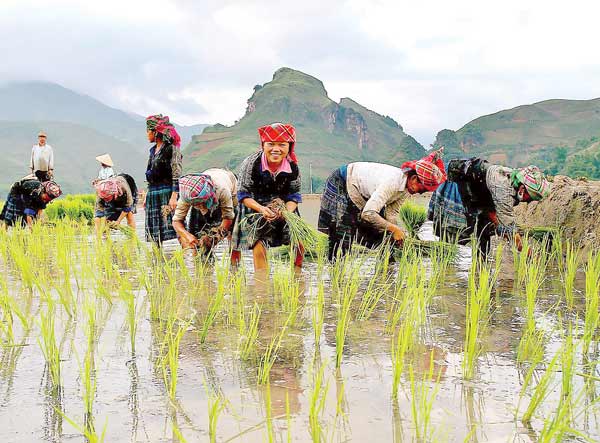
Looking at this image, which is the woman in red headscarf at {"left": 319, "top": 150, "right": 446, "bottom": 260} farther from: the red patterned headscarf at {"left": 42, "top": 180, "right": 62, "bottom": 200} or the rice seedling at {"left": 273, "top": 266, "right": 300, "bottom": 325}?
the red patterned headscarf at {"left": 42, "top": 180, "right": 62, "bottom": 200}

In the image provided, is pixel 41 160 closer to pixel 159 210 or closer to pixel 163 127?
pixel 159 210

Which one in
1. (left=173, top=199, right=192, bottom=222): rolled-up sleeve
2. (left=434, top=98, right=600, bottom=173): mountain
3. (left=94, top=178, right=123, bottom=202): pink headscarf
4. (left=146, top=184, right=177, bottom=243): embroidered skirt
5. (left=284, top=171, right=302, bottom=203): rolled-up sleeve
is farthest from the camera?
(left=434, top=98, right=600, bottom=173): mountain

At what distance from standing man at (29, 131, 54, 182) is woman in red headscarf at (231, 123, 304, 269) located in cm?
605

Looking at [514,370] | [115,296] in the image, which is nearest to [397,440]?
[514,370]

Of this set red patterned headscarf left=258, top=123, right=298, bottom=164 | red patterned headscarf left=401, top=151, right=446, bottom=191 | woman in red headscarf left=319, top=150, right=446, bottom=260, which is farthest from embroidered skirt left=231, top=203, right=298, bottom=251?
red patterned headscarf left=401, top=151, right=446, bottom=191

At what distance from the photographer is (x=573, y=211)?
6129mm

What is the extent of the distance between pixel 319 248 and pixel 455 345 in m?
1.76

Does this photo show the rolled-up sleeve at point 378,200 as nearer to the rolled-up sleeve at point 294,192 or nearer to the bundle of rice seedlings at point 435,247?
the bundle of rice seedlings at point 435,247

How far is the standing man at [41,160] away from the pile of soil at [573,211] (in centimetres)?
690

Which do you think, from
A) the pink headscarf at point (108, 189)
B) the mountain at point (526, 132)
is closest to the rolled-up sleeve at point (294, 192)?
the pink headscarf at point (108, 189)

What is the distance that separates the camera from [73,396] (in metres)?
2.08

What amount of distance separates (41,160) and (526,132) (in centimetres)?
6519

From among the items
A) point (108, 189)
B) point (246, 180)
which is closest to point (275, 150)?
point (246, 180)

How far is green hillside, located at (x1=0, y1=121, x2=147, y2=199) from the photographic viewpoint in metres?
124
